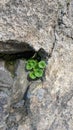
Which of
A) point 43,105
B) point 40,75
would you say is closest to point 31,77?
point 40,75

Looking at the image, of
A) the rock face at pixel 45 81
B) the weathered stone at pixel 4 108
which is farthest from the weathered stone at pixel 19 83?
the weathered stone at pixel 4 108

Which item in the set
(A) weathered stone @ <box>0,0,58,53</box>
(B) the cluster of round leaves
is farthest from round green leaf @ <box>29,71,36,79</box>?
(A) weathered stone @ <box>0,0,58,53</box>

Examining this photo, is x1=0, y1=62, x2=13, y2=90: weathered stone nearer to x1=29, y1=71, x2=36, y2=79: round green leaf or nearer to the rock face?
the rock face

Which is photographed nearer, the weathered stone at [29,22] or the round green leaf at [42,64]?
the weathered stone at [29,22]

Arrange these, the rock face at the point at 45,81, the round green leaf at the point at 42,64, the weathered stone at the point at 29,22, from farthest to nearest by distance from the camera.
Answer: the round green leaf at the point at 42,64, the rock face at the point at 45,81, the weathered stone at the point at 29,22

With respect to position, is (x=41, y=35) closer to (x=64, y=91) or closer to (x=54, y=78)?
(x=54, y=78)

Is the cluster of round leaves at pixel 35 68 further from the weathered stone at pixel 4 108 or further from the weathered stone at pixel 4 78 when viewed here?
the weathered stone at pixel 4 108

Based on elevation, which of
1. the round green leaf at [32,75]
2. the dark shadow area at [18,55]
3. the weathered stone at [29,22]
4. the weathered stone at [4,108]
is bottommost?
the weathered stone at [4,108]
